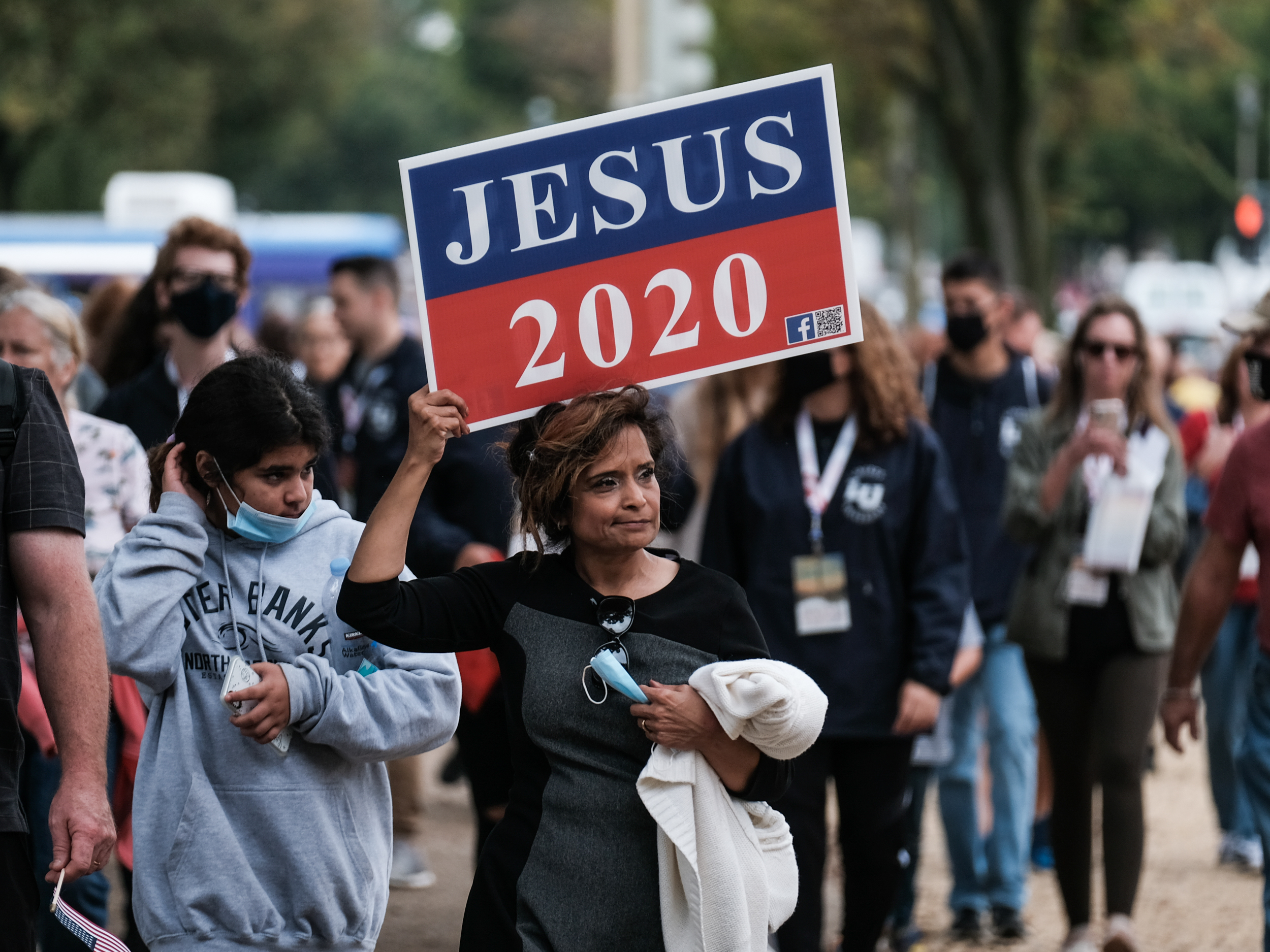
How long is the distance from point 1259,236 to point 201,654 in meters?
17.4

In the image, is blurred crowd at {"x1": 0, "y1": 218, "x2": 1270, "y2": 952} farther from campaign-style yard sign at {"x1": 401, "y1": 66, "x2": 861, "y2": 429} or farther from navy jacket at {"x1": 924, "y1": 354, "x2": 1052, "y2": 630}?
campaign-style yard sign at {"x1": 401, "y1": 66, "x2": 861, "y2": 429}

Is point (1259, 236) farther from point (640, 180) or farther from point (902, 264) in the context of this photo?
point (902, 264)

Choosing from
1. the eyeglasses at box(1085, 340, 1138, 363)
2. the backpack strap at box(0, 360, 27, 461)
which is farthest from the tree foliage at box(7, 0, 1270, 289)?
the backpack strap at box(0, 360, 27, 461)

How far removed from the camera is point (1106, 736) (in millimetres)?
6184

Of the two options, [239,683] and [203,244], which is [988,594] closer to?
[203,244]

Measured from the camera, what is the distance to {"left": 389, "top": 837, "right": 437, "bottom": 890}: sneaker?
7.42 metres

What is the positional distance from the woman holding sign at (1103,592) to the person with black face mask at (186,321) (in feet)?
9.29

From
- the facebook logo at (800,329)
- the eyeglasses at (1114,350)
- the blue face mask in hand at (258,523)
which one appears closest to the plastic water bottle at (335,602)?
the blue face mask in hand at (258,523)

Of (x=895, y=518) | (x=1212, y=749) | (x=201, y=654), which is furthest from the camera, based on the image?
(x=1212, y=749)

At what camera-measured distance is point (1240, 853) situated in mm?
8086

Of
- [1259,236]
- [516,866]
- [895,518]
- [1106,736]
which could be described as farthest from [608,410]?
[1259,236]

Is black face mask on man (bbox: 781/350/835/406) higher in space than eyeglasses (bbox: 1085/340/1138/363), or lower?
lower

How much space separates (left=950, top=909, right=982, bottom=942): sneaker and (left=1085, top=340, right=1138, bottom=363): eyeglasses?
2.16 m

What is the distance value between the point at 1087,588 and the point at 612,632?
127 inches
